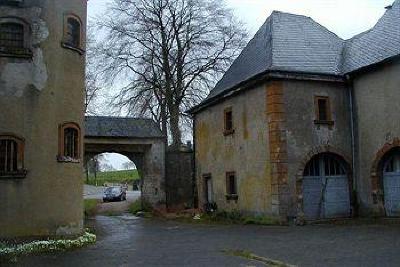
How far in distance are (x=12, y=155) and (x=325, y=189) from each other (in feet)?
42.2

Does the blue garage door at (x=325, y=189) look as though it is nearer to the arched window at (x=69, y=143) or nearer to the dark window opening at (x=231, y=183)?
the dark window opening at (x=231, y=183)

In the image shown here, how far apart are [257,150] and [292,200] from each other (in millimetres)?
2823

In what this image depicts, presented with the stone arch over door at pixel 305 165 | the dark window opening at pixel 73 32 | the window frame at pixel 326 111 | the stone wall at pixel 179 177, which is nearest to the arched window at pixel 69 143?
the dark window opening at pixel 73 32

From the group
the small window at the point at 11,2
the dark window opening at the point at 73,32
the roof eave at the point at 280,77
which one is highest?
the small window at the point at 11,2

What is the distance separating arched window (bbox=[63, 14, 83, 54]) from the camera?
16625mm

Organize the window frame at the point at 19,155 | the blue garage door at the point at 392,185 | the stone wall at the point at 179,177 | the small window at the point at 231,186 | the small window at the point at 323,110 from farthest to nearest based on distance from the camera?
the stone wall at the point at 179,177
the small window at the point at 231,186
the small window at the point at 323,110
the blue garage door at the point at 392,185
the window frame at the point at 19,155

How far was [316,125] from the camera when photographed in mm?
21266

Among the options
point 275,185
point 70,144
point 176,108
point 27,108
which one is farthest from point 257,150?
point 176,108

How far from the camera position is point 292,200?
20.3 m

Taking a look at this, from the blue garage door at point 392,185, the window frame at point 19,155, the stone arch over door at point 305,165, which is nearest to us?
the window frame at point 19,155

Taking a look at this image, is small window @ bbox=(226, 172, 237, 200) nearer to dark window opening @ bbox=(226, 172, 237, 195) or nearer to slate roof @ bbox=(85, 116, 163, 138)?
dark window opening @ bbox=(226, 172, 237, 195)

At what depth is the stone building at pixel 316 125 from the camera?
20.3m

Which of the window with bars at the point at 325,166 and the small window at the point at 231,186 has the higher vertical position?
the window with bars at the point at 325,166

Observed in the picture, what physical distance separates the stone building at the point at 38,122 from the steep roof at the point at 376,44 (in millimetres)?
12134
